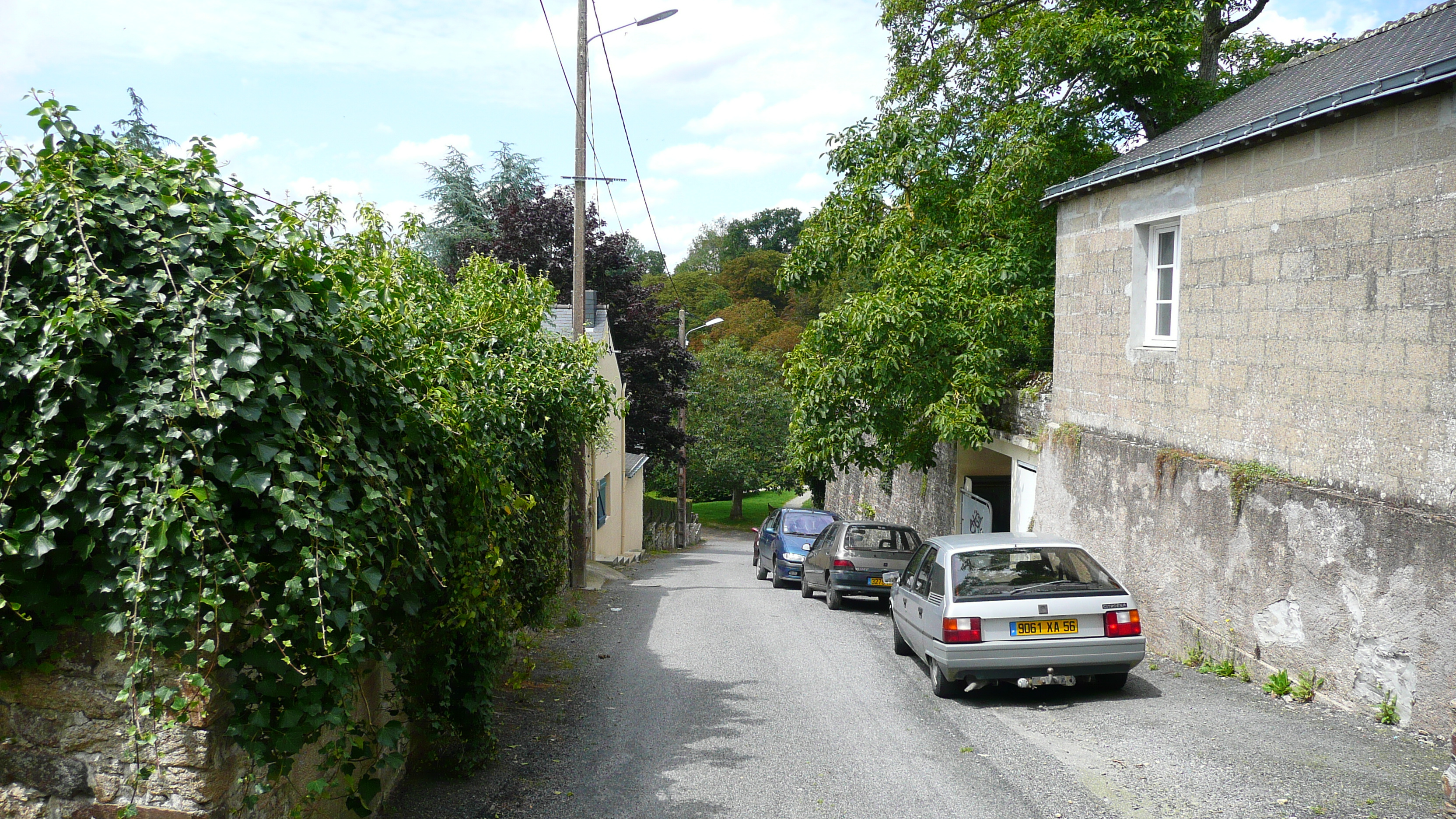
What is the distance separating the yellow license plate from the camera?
26.8ft

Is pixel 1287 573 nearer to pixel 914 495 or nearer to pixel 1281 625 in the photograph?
pixel 1281 625

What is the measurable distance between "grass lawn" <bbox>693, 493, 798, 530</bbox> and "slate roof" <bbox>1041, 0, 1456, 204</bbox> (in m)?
36.4

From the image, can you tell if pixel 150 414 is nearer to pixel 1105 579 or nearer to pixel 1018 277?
pixel 1105 579

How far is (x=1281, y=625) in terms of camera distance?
8.38 metres

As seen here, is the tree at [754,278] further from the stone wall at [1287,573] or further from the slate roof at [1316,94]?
the stone wall at [1287,573]

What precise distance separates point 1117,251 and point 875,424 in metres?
5.19

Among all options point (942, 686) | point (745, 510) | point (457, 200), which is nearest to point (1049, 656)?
point (942, 686)

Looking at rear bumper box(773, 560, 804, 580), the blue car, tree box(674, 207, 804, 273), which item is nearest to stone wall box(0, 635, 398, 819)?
the blue car

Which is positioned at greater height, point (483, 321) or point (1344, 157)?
point (1344, 157)

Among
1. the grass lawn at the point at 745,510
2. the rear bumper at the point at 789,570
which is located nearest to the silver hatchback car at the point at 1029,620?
the rear bumper at the point at 789,570

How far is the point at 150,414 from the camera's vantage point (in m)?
3.74

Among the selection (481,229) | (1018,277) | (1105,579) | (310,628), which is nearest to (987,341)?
(1018,277)

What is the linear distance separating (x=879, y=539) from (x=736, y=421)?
34.4m

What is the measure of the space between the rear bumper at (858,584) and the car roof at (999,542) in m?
5.97
